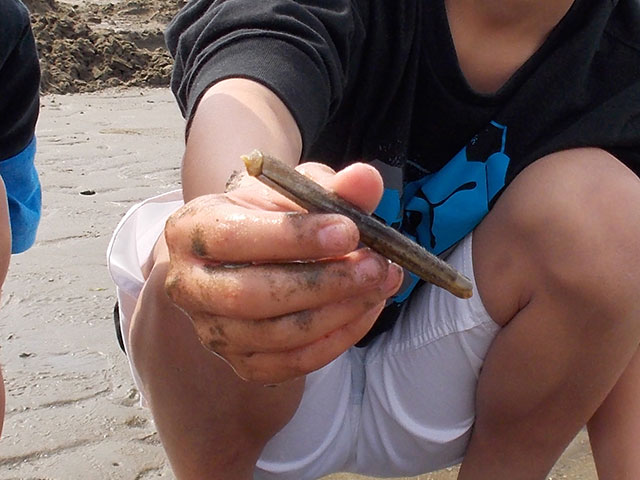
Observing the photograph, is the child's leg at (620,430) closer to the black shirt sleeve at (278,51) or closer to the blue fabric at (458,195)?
the blue fabric at (458,195)

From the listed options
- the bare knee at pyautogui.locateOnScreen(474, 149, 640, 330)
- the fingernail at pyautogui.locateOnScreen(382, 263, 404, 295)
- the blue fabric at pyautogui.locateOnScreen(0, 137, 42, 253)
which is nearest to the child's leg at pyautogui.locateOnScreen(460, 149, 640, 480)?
the bare knee at pyautogui.locateOnScreen(474, 149, 640, 330)

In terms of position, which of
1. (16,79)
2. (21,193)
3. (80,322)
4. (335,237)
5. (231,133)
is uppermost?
(335,237)

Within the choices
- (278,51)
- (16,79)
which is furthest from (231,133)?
(16,79)

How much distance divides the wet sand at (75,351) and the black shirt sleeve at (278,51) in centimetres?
92

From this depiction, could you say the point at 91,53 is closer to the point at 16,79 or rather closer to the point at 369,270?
the point at 16,79

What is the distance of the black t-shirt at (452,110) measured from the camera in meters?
1.47

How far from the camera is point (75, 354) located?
231cm

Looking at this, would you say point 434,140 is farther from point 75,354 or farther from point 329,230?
point 75,354

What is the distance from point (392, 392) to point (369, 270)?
2.49 ft

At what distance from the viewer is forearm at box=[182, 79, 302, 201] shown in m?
1.10

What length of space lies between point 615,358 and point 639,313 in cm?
9

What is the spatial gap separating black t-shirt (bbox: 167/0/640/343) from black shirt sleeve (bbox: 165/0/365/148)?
0.23 ft

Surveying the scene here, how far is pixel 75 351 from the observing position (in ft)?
7.61

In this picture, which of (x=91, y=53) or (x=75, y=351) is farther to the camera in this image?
→ (x=91, y=53)
